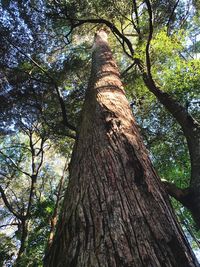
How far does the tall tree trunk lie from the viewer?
1.54m

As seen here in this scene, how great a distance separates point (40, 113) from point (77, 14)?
4210mm

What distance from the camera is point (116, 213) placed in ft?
5.93

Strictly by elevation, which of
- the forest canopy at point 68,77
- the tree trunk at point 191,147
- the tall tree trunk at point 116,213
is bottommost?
the tall tree trunk at point 116,213

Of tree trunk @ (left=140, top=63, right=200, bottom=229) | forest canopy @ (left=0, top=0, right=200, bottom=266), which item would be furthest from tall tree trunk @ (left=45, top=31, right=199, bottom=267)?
forest canopy @ (left=0, top=0, right=200, bottom=266)

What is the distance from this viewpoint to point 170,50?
7.41m

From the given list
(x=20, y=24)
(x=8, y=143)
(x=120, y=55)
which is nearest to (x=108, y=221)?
(x=20, y=24)

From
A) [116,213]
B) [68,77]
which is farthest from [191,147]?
[68,77]

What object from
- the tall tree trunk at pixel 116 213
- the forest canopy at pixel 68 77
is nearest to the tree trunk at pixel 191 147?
the forest canopy at pixel 68 77

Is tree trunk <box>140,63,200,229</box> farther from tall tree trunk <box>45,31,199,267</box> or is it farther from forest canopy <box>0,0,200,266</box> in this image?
tall tree trunk <box>45,31,199,267</box>

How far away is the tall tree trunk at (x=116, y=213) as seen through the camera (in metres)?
1.54

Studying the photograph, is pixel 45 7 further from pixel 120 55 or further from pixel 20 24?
pixel 120 55

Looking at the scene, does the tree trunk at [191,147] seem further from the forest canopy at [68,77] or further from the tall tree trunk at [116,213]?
the tall tree trunk at [116,213]

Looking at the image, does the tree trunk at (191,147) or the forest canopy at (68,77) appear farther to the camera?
the forest canopy at (68,77)

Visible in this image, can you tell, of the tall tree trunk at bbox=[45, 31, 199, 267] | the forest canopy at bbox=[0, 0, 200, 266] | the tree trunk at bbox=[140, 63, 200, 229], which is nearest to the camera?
the tall tree trunk at bbox=[45, 31, 199, 267]
